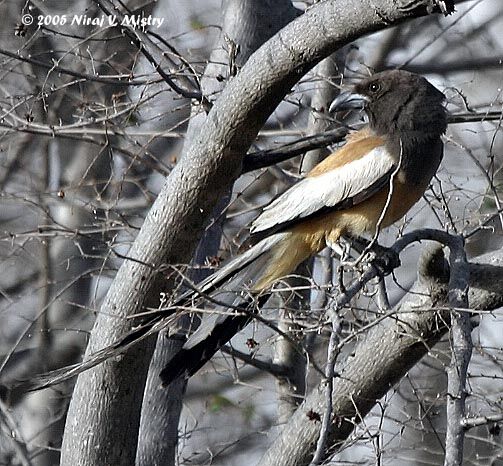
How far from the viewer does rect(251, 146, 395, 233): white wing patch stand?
571cm

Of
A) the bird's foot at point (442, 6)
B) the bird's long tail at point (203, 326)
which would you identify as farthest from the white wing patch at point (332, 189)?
the bird's foot at point (442, 6)

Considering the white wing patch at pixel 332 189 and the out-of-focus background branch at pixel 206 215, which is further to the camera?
the white wing patch at pixel 332 189

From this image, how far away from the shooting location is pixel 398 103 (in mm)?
5977

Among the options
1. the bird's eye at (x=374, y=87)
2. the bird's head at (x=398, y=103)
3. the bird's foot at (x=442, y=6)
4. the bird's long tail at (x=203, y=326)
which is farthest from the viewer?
the bird's eye at (x=374, y=87)

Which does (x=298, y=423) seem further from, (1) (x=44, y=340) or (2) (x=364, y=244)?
(1) (x=44, y=340)

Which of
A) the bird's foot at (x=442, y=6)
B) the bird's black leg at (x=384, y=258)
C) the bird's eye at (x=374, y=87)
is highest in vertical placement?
the bird's eye at (x=374, y=87)

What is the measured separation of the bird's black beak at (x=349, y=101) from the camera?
6.14 m

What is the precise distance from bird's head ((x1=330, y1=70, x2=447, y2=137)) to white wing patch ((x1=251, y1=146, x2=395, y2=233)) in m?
0.23

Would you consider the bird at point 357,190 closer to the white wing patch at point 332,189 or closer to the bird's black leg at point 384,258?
the white wing patch at point 332,189

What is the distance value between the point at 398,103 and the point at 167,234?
159cm

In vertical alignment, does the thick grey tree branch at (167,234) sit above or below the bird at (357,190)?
below

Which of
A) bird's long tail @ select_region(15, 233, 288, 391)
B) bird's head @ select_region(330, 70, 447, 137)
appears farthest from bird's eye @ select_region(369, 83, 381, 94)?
bird's long tail @ select_region(15, 233, 288, 391)

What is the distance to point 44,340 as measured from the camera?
8570 millimetres

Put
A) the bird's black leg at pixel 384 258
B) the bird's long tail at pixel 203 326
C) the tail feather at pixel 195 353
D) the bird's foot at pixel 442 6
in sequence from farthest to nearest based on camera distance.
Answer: the tail feather at pixel 195 353
the bird's black leg at pixel 384 258
the bird's long tail at pixel 203 326
the bird's foot at pixel 442 6
